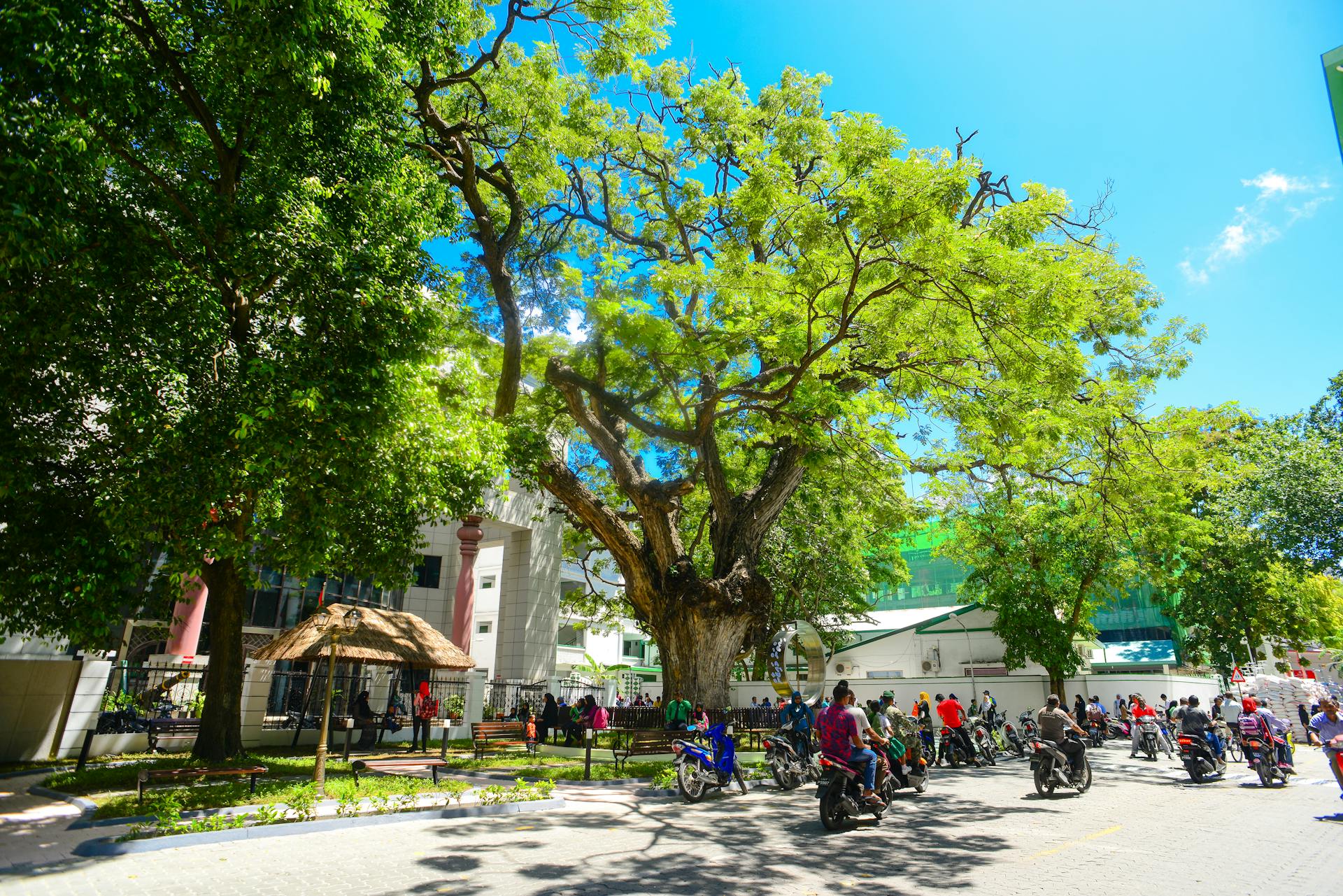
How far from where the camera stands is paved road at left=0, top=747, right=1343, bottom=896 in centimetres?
579

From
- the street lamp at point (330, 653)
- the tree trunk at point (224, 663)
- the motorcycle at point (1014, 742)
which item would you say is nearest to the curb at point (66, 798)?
the tree trunk at point (224, 663)

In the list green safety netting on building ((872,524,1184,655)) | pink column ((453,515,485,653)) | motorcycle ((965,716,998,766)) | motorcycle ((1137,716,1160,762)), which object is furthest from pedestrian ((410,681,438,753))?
green safety netting on building ((872,524,1184,655))

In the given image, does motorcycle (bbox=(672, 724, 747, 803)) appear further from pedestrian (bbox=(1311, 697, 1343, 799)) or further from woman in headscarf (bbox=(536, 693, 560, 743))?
woman in headscarf (bbox=(536, 693, 560, 743))

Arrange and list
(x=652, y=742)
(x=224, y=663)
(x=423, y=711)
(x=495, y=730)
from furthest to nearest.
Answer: (x=423, y=711) < (x=495, y=730) < (x=652, y=742) < (x=224, y=663)

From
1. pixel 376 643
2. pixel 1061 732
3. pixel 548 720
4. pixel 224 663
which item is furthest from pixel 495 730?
pixel 1061 732

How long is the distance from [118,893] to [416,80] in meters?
13.1

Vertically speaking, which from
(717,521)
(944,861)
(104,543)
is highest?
(717,521)

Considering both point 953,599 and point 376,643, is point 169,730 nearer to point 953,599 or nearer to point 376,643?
point 376,643

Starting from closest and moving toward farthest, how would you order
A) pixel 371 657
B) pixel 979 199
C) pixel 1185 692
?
1. pixel 371 657
2. pixel 979 199
3. pixel 1185 692

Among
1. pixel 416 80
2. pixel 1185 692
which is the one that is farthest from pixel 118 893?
pixel 1185 692

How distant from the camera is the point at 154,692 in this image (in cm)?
1584

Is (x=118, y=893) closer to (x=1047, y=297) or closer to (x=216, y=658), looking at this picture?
(x=216, y=658)

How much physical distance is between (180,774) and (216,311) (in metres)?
5.53

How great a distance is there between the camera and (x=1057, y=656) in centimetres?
2403
